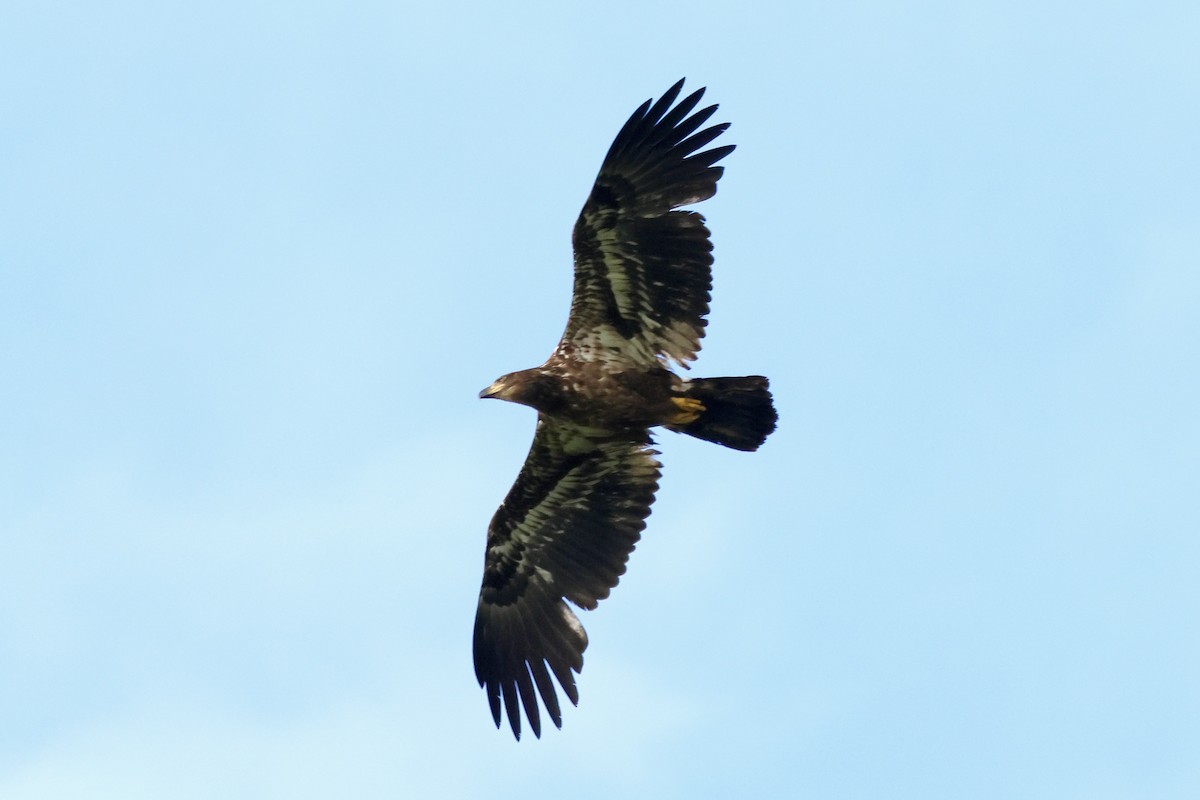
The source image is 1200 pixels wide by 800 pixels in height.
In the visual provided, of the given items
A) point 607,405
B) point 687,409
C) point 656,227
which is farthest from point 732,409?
point 656,227

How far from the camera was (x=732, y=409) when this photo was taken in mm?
15211

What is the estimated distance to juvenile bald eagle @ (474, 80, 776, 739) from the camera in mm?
15047

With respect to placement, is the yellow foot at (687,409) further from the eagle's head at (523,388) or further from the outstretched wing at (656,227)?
the eagle's head at (523,388)

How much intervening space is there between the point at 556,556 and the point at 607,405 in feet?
5.11

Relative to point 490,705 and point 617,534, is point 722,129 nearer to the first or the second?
point 617,534

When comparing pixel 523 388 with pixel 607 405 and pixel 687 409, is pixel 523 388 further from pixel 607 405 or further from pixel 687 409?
pixel 687 409

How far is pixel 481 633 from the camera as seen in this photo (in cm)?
1639

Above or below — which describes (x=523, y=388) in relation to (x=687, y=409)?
above

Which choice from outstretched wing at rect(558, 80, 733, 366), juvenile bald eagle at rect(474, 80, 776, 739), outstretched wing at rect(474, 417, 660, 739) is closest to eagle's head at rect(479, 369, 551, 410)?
juvenile bald eagle at rect(474, 80, 776, 739)

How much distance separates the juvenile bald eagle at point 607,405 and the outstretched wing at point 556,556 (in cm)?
1

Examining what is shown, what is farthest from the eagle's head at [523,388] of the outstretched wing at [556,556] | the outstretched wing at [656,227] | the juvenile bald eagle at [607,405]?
the outstretched wing at [656,227]

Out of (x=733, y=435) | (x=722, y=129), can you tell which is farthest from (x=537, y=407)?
(x=722, y=129)

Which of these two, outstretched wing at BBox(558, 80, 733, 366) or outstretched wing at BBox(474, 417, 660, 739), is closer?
outstretched wing at BBox(558, 80, 733, 366)

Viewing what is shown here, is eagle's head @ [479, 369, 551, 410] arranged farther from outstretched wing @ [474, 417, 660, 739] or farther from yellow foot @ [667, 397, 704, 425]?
yellow foot @ [667, 397, 704, 425]
